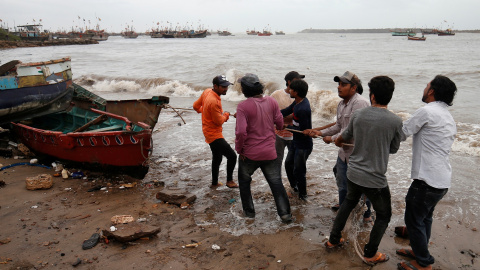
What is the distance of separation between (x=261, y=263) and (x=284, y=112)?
6.55 feet

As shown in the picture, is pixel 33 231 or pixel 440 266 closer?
pixel 440 266

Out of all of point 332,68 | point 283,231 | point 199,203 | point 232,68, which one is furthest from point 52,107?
point 332,68

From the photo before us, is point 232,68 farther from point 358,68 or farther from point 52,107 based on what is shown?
point 52,107

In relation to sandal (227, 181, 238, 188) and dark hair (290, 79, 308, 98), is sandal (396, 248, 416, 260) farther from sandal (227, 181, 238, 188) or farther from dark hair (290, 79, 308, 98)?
sandal (227, 181, 238, 188)

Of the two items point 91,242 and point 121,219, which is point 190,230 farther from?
point 91,242

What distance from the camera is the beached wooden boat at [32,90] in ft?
21.9

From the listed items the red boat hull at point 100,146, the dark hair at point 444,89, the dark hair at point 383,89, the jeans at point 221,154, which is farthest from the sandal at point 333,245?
the red boat hull at point 100,146

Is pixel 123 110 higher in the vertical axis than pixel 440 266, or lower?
higher

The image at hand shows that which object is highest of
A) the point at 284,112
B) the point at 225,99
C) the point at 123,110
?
the point at 284,112

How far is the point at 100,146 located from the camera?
5.75m

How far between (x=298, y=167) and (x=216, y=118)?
1.30m

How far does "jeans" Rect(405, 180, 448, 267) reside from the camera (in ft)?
Result: 9.73

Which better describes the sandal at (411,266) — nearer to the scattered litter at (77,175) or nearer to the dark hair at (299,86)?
the dark hair at (299,86)

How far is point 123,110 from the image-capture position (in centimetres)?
746
